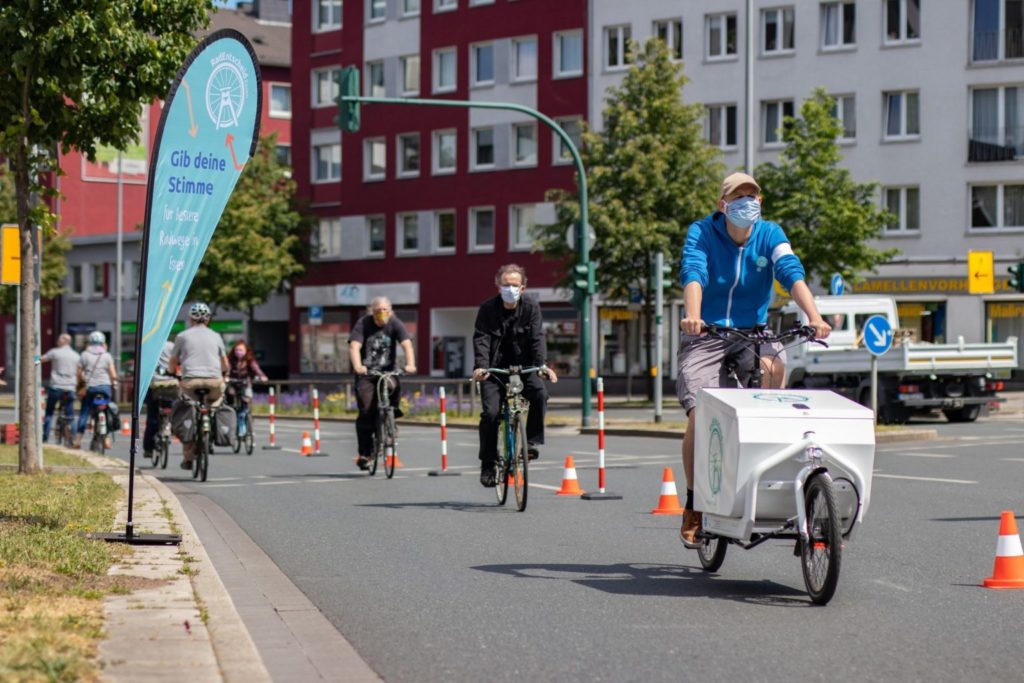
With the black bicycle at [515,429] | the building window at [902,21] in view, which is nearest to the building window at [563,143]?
the building window at [902,21]

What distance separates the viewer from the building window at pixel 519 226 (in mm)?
58844

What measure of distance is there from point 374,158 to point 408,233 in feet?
11.2

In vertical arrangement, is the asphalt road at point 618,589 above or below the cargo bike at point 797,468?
below

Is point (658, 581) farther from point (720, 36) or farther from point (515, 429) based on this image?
point (720, 36)

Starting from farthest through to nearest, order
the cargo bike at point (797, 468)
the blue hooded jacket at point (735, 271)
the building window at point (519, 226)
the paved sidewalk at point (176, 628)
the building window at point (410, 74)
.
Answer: the building window at point (410, 74) → the building window at point (519, 226) → the blue hooded jacket at point (735, 271) → the cargo bike at point (797, 468) → the paved sidewalk at point (176, 628)

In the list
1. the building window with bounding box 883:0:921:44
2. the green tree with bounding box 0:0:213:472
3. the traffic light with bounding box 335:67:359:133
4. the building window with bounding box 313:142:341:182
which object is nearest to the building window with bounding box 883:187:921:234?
the building window with bounding box 883:0:921:44

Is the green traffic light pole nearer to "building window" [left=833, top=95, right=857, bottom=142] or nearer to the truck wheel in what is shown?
the truck wheel

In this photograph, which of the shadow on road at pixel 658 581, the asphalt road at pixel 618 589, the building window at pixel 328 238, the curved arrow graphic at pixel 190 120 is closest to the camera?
the asphalt road at pixel 618 589

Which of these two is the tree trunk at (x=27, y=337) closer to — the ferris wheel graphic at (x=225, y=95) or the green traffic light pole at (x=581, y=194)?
the ferris wheel graphic at (x=225, y=95)

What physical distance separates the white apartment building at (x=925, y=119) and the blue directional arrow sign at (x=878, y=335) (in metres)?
24.5

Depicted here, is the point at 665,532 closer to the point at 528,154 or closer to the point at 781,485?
the point at 781,485

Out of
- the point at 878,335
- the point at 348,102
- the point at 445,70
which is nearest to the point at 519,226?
the point at 445,70

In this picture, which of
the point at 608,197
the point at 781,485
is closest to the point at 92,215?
the point at 608,197

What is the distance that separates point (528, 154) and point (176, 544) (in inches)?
1962
